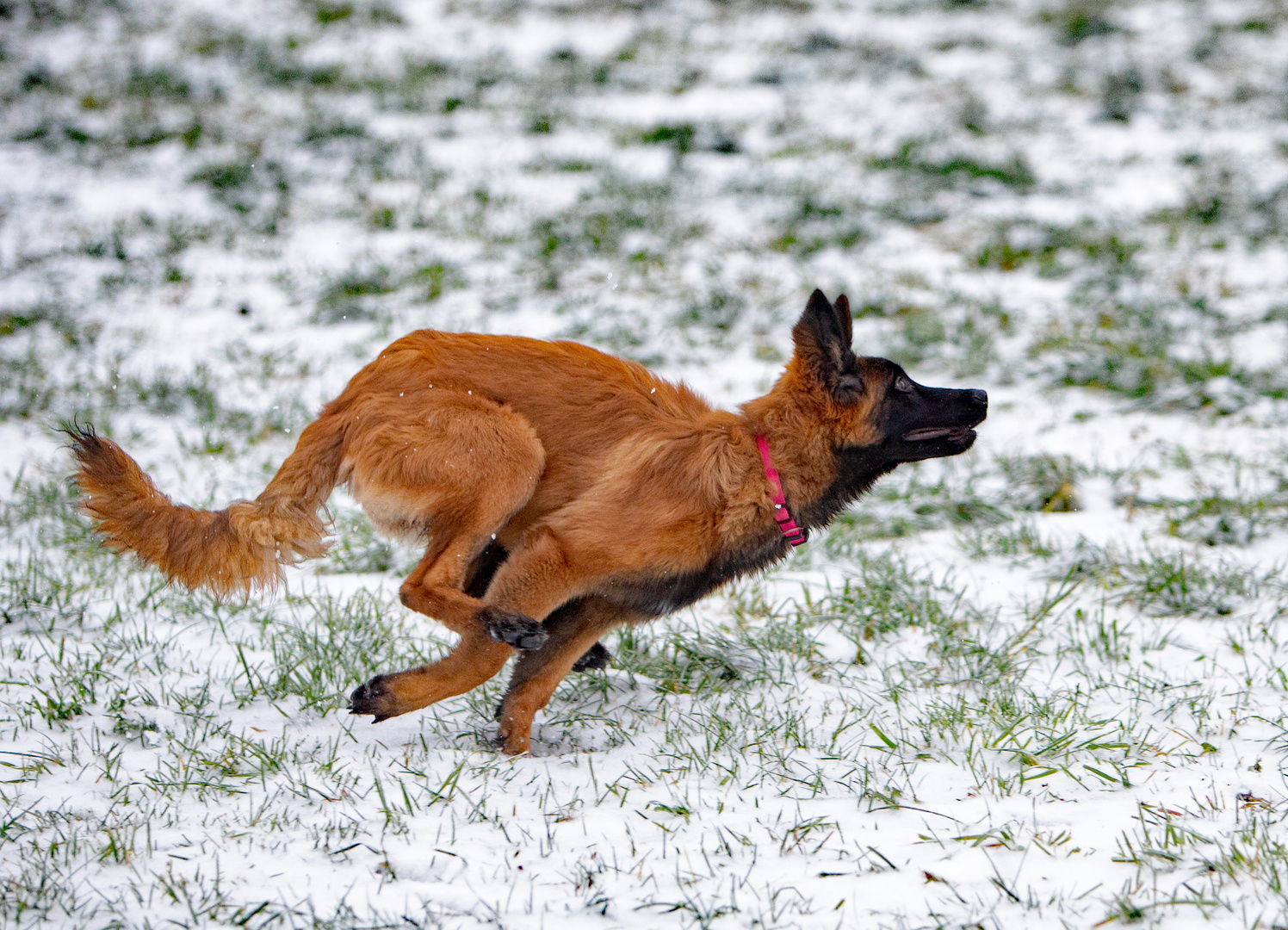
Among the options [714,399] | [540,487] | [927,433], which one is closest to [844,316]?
[927,433]

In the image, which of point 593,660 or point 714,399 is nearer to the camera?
point 593,660

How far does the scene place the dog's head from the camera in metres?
3.71

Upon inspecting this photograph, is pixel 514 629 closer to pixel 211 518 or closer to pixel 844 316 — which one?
pixel 211 518

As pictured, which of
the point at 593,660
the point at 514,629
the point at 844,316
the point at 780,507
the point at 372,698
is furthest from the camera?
the point at 593,660

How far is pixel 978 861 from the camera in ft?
9.12

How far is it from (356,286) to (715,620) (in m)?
4.78

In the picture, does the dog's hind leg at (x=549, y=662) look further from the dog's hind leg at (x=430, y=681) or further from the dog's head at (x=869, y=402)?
the dog's head at (x=869, y=402)

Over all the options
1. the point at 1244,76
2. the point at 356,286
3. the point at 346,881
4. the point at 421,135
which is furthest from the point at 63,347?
the point at 1244,76

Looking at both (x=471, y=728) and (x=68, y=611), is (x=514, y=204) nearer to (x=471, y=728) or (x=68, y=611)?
(x=68, y=611)

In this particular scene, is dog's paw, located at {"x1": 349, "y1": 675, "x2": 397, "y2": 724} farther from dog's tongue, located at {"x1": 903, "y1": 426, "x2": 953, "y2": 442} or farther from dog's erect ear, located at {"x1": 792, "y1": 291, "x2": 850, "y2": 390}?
dog's tongue, located at {"x1": 903, "y1": 426, "x2": 953, "y2": 442}

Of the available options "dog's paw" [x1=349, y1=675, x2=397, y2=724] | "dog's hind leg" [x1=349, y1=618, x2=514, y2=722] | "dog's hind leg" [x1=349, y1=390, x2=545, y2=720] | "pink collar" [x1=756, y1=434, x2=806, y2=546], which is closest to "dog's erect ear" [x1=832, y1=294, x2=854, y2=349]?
"pink collar" [x1=756, y1=434, x2=806, y2=546]

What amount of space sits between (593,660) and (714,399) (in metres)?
3.05

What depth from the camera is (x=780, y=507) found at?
11.9ft

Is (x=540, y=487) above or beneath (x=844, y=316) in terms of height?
beneath
